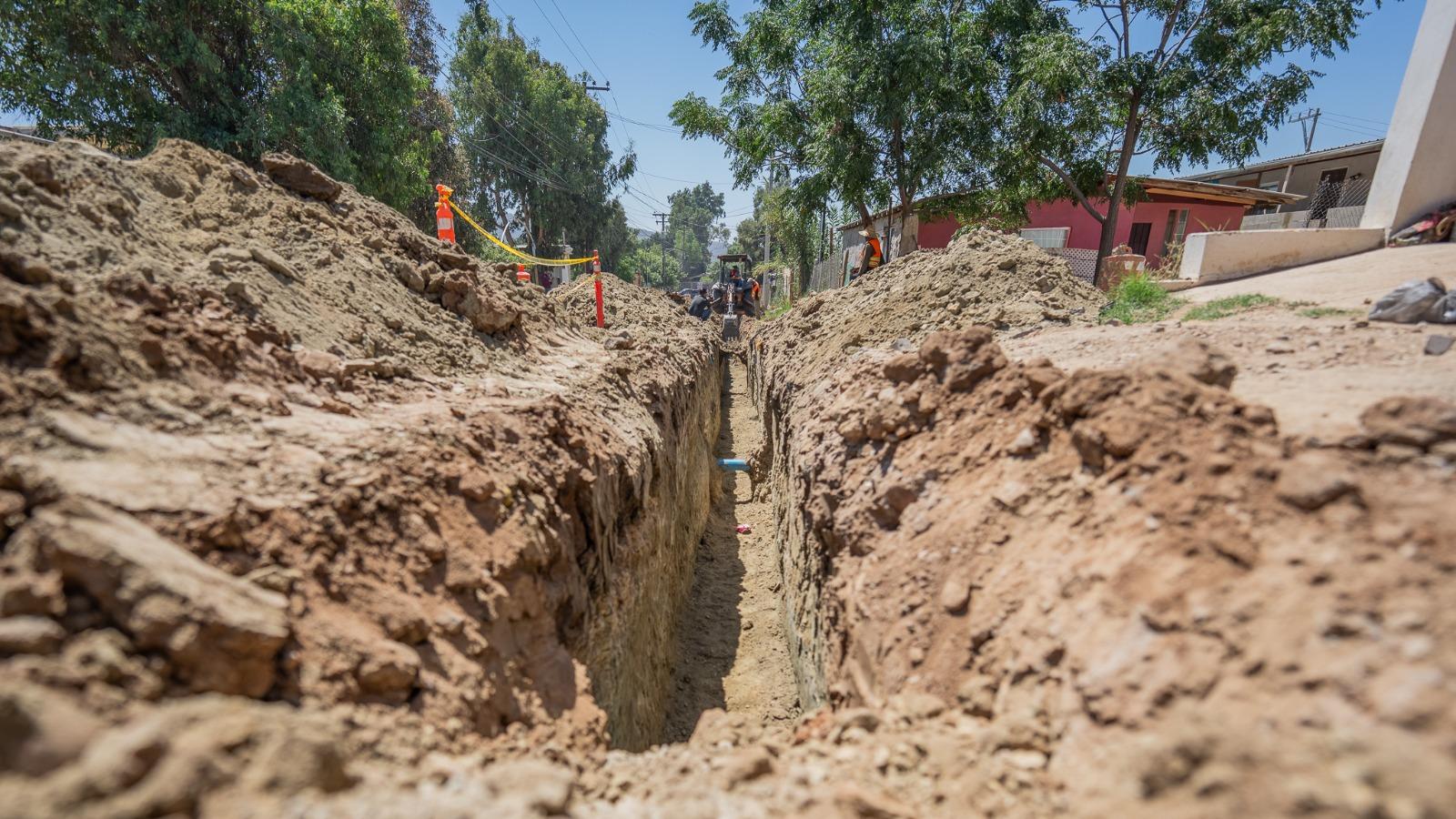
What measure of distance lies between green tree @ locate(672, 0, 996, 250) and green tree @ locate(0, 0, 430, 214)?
837 cm

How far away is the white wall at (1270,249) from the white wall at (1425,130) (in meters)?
0.50

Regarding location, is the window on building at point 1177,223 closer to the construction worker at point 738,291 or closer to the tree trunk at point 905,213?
the tree trunk at point 905,213

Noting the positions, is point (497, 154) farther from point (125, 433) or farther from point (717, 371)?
point (125, 433)

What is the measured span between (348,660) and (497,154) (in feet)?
95.5

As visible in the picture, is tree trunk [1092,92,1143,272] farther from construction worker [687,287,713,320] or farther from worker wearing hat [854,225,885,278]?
construction worker [687,287,713,320]

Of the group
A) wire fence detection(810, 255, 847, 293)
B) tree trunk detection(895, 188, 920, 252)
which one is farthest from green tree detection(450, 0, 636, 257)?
tree trunk detection(895, 188, 920, 252)

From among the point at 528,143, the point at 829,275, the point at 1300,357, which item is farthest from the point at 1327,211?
the point at 528,143

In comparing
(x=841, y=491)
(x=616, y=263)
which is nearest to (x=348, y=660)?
(x=841, y=491)

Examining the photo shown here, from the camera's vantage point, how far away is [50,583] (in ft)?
5.43

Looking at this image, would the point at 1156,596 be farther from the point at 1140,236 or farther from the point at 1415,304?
the point at 1140,236

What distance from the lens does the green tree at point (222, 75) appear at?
9.79 metres

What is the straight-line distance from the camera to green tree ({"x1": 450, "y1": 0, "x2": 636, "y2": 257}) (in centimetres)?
2570

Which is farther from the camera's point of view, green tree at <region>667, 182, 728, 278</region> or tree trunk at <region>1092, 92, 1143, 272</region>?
green tree at <region>667, 182, 728, 278</region>

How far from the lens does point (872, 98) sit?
38.0 feet
